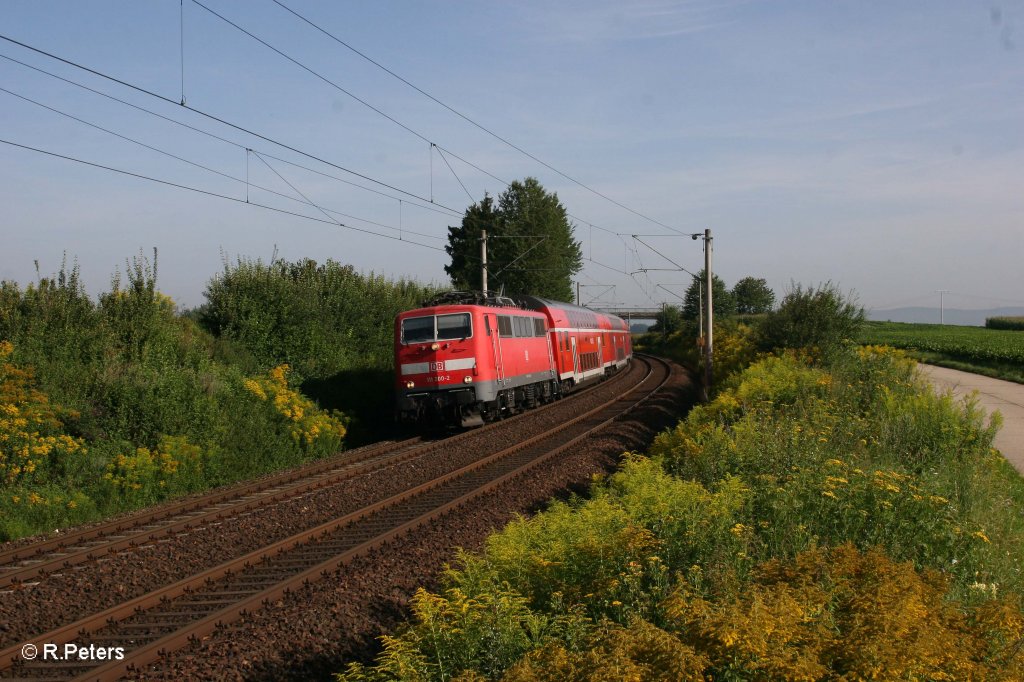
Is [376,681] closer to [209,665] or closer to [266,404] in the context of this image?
[209,665]

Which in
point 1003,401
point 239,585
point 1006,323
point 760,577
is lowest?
point 239,585

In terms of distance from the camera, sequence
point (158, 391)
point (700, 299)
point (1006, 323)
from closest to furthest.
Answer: point (158, 391) < point (700, 299) < point (1006, 323)

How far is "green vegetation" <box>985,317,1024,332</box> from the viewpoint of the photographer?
70.9m

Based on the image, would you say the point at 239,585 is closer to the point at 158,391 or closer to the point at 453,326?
the point at 158,391

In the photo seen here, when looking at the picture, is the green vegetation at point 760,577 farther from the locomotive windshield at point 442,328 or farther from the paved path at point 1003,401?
the locomotive windshield at point 442,328

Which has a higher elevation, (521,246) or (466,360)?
(521,246)

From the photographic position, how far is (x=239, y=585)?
851 centimetres

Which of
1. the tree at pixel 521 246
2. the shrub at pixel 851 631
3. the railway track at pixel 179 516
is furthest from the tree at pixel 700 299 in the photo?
the shrub at pixel 851 631

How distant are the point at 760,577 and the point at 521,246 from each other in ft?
198

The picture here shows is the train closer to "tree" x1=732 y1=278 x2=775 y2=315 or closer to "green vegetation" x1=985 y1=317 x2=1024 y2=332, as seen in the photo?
"green vegetation" x1=985 y1=317 x2=1024 y2=332

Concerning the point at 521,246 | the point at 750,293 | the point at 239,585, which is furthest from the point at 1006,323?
the point at 239,585

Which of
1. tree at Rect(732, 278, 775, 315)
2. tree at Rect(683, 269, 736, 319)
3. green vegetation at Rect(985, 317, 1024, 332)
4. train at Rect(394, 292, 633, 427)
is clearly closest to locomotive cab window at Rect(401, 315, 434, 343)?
train at Rect(394, 292, 633, 427)

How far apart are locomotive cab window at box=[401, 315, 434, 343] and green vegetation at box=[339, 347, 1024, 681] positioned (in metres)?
9.28

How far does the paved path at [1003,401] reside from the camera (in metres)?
14.6
